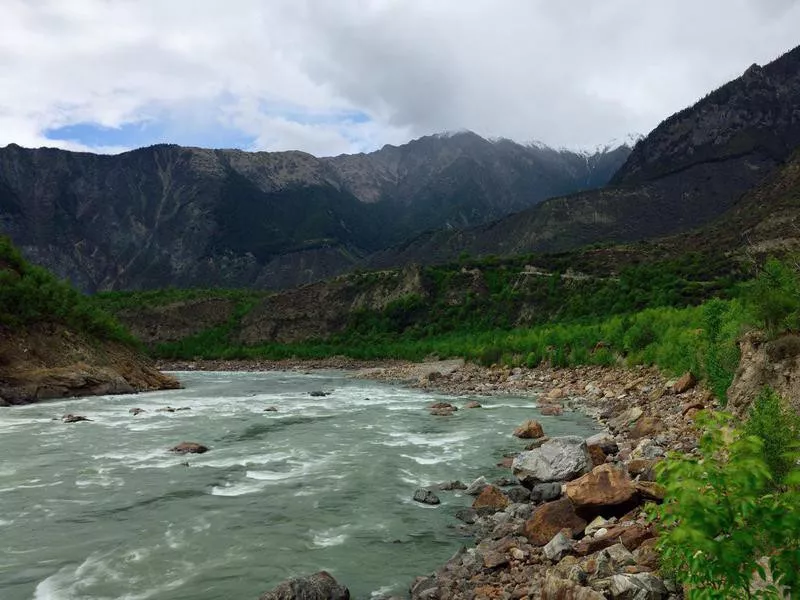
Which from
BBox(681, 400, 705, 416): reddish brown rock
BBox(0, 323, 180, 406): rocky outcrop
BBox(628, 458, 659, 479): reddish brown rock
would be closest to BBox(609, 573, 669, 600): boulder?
BBox(628, 458, 659, 479): reddish brown rock

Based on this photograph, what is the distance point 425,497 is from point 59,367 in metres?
35.3

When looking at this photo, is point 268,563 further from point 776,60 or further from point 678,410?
point 776,60

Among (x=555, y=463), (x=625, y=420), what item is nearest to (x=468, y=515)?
(x=555, y=463)

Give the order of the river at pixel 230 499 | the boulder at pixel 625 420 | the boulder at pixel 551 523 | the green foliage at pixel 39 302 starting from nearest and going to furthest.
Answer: the river at pixel 230 499
the boulder at pixel 551 523
the boulder at pixel 625 420
the green foliage at pixel 39 302

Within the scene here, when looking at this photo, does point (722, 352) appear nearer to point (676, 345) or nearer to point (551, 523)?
point (551, 523)

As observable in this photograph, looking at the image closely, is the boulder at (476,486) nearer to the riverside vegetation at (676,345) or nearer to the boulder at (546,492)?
the boulder at (546,492)

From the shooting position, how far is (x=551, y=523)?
10516 millimetres

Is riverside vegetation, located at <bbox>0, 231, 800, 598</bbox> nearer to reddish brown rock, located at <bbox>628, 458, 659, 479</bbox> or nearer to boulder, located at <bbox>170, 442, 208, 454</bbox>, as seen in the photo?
reddish brown rock, located at <bbox>628, 458, 659, 479</bbox>

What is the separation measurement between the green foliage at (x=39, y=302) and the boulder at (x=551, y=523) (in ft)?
133

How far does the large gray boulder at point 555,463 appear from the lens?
13938mm

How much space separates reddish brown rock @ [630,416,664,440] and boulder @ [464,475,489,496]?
6.13 meters

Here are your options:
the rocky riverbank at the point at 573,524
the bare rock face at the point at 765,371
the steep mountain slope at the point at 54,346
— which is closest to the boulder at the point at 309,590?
the rocky riverbank at the point at 573,524

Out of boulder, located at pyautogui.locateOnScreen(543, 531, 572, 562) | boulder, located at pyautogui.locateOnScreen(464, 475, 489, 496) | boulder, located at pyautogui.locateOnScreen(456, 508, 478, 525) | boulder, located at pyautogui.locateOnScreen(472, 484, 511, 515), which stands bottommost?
boulder, located at pyautogui.locateOnScreen(464, 475, 489, 496)

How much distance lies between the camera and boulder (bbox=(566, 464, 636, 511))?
1055 cm
